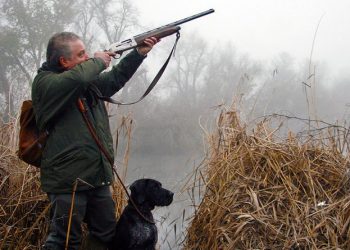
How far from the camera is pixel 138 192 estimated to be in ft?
10.4

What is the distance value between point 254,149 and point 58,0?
24.9 m

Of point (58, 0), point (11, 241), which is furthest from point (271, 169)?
point (58, 0)

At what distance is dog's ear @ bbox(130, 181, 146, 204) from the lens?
316 cm

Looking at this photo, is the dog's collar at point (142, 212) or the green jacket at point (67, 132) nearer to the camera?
the green jacket at point (67, 132)

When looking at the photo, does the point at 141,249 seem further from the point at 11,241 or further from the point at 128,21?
the point at 128,21

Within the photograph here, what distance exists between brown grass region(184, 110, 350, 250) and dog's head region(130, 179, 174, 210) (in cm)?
35

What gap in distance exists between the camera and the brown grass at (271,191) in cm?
279

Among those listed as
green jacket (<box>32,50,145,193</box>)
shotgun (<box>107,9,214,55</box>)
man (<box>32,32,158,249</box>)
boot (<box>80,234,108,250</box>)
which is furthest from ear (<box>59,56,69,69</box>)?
boot (<box>80,234,108,250</box>)

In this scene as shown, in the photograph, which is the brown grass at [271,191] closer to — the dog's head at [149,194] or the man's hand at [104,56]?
the dog's head at [149,194]

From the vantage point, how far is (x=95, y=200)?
9.25 ft

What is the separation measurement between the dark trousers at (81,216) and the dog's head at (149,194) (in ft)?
0.95

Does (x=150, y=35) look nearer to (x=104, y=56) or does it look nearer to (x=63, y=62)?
(x=104, y=56)

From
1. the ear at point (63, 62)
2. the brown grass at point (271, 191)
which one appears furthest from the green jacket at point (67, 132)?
the brown grass at point (271, 191)

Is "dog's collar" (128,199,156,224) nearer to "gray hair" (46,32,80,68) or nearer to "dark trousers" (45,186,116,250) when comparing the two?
"dark trousers" (45,186,116,250)
